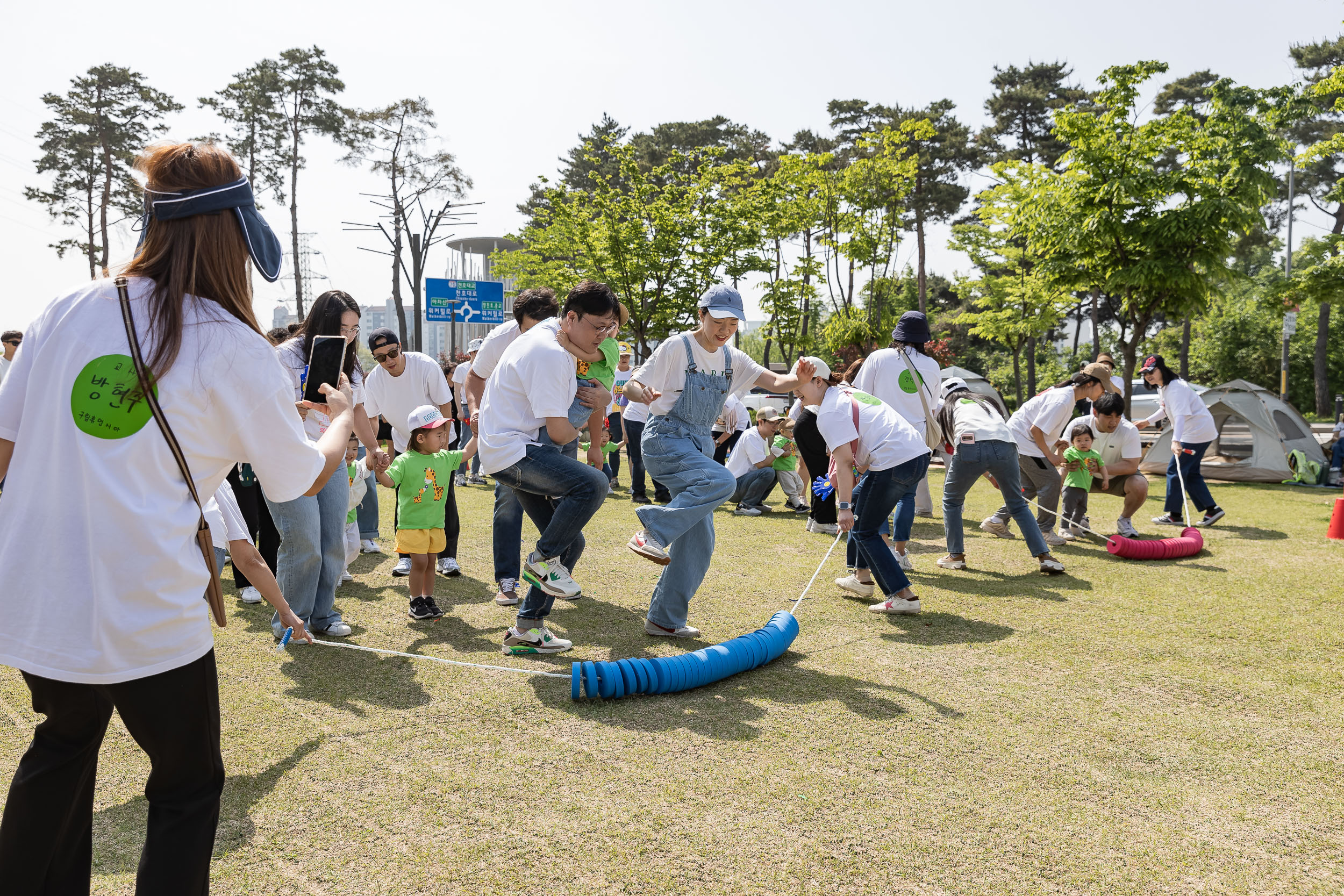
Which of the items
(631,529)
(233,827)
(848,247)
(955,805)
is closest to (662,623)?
(955,805)

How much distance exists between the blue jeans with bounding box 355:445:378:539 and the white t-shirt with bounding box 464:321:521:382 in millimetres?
1759

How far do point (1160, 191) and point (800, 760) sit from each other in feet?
48.2

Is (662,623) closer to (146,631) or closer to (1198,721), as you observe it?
(1198,721)

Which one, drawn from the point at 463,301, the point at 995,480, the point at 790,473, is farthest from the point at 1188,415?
the point at 463,301

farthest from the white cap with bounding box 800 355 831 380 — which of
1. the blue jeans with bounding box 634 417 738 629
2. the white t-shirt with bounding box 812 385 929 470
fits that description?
the blue jeans with bounding box 634 417 738 629

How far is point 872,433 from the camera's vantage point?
617 centimetres

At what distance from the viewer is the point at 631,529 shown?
9508 mm

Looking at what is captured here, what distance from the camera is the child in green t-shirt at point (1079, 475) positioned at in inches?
358

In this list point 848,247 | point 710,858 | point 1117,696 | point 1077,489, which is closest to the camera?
point 710,858

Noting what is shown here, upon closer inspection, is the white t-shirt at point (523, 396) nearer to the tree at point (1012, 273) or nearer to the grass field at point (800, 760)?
the grass field at point (800, 760)

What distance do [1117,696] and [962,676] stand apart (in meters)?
0.76

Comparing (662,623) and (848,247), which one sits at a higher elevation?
(848,247)

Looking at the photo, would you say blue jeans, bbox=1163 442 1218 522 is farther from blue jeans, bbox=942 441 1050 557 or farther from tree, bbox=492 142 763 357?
tree, bbox=492 142 763 357

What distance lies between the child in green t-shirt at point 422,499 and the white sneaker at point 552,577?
124cm
